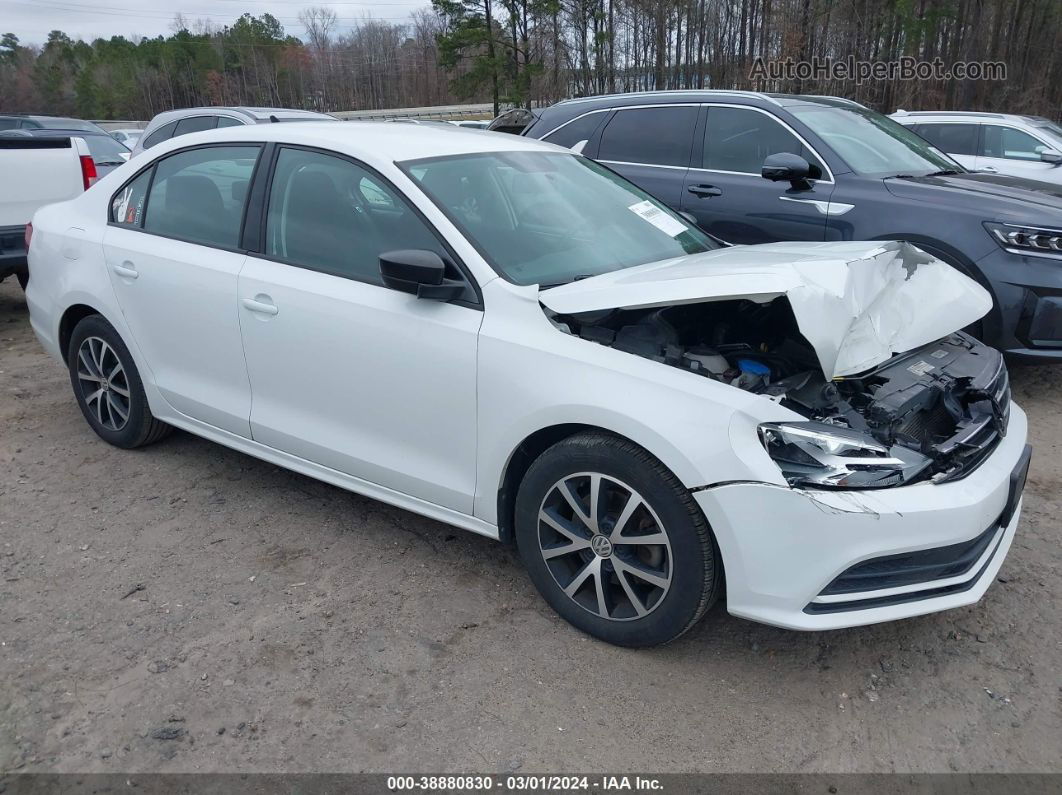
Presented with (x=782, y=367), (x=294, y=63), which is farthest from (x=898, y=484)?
(x=294, y=63)

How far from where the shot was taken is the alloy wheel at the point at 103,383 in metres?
4.43

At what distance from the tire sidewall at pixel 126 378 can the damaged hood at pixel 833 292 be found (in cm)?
253

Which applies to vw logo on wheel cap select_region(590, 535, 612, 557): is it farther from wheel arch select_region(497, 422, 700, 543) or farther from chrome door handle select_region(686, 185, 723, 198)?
chrome door handle select_region(686, 185, 723, 198)

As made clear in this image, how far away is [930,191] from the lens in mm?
5355

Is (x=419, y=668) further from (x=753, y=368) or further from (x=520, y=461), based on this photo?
(x=753, y=368)

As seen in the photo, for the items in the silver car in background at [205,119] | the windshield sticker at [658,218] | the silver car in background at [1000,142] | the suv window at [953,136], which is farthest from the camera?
the suv window at [953,136]

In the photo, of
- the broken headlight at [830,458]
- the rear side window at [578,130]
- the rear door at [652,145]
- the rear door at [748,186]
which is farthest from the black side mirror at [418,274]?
the rear side window at [578,130]

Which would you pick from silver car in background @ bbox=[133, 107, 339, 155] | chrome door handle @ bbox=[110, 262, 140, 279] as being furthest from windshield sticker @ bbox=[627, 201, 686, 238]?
silver car in background @ bbox=[133, 107, 339, 155]

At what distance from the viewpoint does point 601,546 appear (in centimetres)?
284

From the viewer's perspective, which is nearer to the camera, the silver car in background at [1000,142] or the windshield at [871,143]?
the windshield at [871,143]

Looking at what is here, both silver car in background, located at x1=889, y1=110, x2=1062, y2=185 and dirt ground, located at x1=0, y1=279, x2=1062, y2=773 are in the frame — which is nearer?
dirt ground, located at x1=0, y1=279, x2=1062, y2=773

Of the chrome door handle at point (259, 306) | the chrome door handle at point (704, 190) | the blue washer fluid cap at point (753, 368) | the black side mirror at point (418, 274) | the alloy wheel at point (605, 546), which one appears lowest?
the alloy wheel at point (605, 546)

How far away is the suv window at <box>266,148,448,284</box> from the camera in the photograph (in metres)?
3.32

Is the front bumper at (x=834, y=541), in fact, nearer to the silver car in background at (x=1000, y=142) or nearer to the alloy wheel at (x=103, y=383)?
Answer: the alloy wheel at (x=103, y=383)
